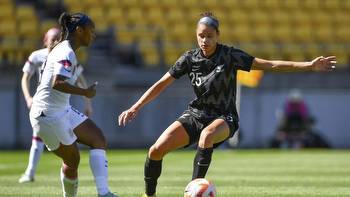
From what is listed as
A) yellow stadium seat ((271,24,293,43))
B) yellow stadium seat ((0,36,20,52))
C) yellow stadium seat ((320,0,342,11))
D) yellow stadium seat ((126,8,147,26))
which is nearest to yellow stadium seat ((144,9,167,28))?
yellow stadium seat ((126,8,147,26))

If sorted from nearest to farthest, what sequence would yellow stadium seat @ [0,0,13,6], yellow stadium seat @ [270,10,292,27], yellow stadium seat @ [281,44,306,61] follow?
1. yellow stadium seat @ [281,44,306,61]
2. yellow stadium seat @ [0,0,13,6]
3. yellow stadium seat @ [270,10,292,27]

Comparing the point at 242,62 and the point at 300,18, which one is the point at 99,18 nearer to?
the point at 300,18

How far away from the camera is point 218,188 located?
41.8ft

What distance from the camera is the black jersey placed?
999cm

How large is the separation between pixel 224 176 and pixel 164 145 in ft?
18.5

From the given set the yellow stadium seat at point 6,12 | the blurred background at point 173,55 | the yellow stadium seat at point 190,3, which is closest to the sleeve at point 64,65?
the blurred background at point 173,55

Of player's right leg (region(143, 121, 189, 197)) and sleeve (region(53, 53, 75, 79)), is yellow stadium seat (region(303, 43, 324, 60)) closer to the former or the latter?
player's right leg (region(143, 121, 189, 197))

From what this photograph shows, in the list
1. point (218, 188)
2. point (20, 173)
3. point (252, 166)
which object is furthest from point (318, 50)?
point (218, 188)

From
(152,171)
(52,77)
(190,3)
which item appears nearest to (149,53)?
(190,3)

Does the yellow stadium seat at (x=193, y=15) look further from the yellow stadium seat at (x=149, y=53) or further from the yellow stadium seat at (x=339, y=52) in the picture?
the yellow stadium seat at (x=339, y=52)

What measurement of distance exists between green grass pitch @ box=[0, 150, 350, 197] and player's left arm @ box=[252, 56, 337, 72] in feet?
7.20

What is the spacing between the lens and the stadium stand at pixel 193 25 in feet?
99.5

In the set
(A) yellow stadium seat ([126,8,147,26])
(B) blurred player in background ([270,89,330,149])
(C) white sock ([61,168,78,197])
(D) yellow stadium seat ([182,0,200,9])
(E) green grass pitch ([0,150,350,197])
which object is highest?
(D) yellow stadium seat ([182,0,200,9])

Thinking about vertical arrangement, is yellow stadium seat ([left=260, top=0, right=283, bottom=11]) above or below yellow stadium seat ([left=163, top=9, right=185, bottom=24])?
above
